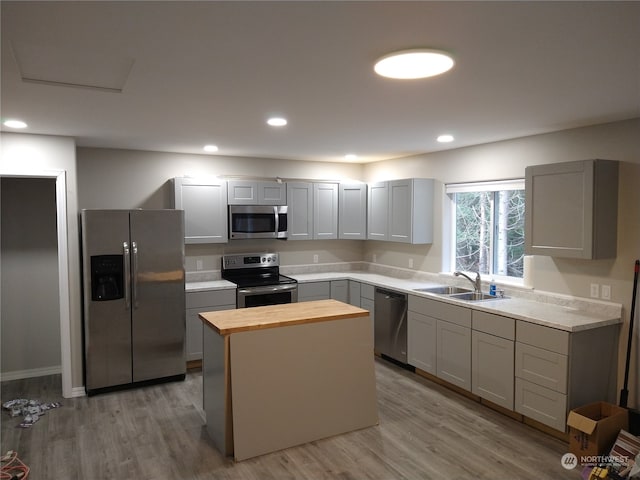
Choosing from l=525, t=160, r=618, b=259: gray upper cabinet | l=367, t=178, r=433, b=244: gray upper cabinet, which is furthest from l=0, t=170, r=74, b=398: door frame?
l=525, t=160, r=618, b=259: gray upper cabinet

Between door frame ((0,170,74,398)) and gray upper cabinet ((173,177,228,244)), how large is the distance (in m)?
1.20

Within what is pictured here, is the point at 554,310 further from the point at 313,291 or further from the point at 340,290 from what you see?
the point at 313,291

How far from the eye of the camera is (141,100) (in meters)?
2.86

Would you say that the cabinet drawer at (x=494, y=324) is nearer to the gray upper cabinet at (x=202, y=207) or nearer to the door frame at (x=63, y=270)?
the gray upper cabinet at (x=202, y=207)

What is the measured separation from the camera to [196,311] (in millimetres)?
4879

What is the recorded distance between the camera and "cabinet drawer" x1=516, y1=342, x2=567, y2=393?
3.20m

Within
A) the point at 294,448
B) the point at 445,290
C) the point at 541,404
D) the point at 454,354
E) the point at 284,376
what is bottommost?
the point at 294,448

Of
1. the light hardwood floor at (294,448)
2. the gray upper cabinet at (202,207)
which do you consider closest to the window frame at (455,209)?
the light hardwood floor at (294,448)

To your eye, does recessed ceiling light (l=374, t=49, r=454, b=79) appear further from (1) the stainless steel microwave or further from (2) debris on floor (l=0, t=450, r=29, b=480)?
(1) the stainless steel microwave

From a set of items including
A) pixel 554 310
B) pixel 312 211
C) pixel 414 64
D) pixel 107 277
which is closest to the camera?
pixel 414 64

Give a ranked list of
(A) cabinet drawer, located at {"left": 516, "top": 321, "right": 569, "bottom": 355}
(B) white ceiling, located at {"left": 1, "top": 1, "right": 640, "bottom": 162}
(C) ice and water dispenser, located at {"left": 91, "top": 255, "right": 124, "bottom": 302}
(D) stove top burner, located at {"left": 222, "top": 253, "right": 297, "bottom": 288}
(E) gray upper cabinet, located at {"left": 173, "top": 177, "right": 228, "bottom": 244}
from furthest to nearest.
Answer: (D) stove top burner, located at {"left": 222, "top": 253, "right": 297, "bottom": 288}
(E) gray upper cabinet, located at {"left": 173, "top": 177, "right": 228, "bottom": 244}
(C) ice and water dispenser, located at {"left": 91, "top": 255, "right": 124, "bottom": 302}
(A) cabinet drawer, located at {"left": 516, "top": 321, "right": 569, "bottom": 355}
(B) white ceiling, located at {"left": 1, "top": 1, "right": 640, "bottom": 162}

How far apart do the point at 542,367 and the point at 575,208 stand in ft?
3.96

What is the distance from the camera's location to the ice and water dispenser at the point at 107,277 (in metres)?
4.18

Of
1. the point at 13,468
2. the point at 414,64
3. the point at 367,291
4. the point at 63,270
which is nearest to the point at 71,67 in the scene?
the point at 414,64
